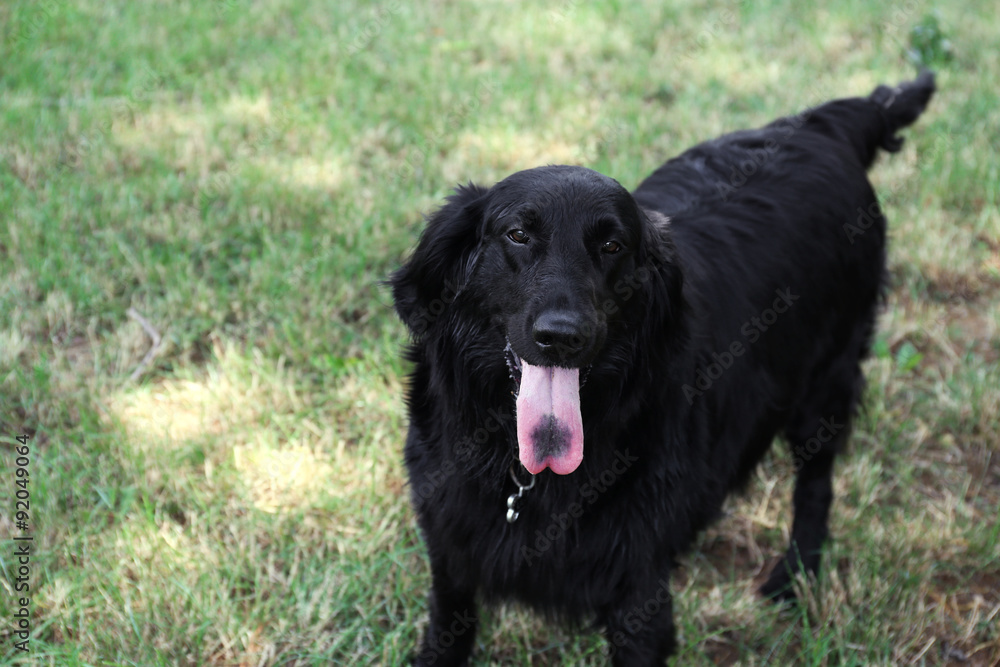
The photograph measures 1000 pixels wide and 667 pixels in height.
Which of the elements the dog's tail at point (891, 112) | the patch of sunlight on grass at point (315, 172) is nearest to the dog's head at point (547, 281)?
the dog's tail at point (891, 112)

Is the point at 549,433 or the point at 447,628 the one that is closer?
the point at 549,433

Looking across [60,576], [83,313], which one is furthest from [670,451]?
[83,313]

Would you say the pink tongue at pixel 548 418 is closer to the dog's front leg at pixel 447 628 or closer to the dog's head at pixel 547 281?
the dog's head at pixel 547 281

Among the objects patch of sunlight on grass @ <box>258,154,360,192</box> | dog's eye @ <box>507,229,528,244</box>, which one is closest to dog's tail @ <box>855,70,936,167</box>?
dog's eye @ <box>507,229,528,244</box>

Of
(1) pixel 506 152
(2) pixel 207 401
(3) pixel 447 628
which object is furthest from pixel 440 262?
(1) pixel 506 152

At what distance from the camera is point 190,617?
8.36 ft

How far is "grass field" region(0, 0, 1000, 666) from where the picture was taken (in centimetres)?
270

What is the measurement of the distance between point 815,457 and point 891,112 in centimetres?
139

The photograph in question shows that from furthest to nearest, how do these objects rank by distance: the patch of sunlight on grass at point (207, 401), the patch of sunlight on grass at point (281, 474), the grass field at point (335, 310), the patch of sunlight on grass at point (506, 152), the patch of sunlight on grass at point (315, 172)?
1. the patch of sunlight on grass at point (506, 152)
2. the patch of sunlight on grass at point (315, 172)
3. the patch of sunlight on grass at point (207, 401)
4. the patch of sunlight on grass at point (281, 474)
5. the grass field at point (335, 310)

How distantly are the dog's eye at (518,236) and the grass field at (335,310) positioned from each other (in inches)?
49.4

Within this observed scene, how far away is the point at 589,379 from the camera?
7.10ft

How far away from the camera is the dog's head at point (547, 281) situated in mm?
1996

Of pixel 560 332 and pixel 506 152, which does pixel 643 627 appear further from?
pixel 506 152

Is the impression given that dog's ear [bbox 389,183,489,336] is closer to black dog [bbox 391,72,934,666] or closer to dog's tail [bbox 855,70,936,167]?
black dog [bbox 391,72,934,666]
